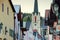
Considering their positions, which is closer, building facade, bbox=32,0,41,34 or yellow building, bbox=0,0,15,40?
yellow building, bbox=0,0,15,40

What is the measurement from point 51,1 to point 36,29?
1.28 metres

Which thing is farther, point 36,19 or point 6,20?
point 36,19

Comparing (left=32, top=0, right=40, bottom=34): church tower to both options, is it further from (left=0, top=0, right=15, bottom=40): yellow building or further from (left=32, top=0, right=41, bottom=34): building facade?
(left=0, top=0, right=15, bottom=40): yellow building

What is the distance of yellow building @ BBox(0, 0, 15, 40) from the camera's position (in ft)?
24.2

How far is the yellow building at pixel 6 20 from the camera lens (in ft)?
24.2

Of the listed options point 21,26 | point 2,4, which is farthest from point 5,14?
point 21,26

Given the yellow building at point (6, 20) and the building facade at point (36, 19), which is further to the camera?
the building facade at point (36, 19)

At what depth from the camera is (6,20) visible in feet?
25.6

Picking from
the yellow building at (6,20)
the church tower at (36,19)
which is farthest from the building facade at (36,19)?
the yellow building at (6,20)

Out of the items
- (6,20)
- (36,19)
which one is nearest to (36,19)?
(36,19)

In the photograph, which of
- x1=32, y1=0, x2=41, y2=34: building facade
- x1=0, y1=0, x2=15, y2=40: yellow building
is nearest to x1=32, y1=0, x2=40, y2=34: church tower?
x1=32, y1=0, x2=41, y2=34: building facade

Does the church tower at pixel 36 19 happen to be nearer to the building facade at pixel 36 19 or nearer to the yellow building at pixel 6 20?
the building facade at pixel 36 19

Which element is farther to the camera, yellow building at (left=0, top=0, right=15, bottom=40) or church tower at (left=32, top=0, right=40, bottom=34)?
church tower at (left=32, top=0, right=40, bottom=34)

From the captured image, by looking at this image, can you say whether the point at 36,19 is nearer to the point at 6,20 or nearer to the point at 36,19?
the point at 36,19
